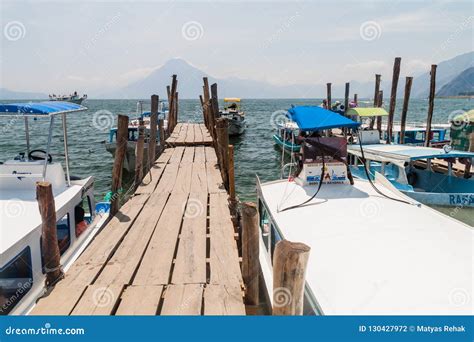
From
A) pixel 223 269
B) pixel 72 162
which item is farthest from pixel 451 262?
pixel 72 162

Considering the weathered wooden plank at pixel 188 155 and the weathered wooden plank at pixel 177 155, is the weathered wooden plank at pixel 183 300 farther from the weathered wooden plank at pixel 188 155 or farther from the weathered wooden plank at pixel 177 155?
the weathered wooden plank at pixel 188 155

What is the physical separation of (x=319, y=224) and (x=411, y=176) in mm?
11313

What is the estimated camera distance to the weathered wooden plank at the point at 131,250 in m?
5.97

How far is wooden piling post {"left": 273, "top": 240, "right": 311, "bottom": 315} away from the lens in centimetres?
403

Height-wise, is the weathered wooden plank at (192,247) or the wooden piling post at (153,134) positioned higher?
the wooden piling post at (153,134)

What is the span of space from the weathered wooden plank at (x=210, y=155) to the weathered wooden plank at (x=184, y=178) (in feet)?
3.25

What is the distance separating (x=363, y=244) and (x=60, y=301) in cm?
468

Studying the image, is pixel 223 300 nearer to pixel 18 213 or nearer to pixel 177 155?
pixel 18 213

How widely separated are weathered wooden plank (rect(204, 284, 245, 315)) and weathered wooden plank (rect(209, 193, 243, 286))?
19 cm

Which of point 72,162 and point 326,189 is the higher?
point 326,189

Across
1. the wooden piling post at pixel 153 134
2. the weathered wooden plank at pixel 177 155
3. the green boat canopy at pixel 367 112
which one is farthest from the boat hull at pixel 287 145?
the wooden piling post at pixel 153 134

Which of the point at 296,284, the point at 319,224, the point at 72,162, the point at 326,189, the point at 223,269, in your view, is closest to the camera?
the point at 296,284

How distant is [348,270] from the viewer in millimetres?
5512
